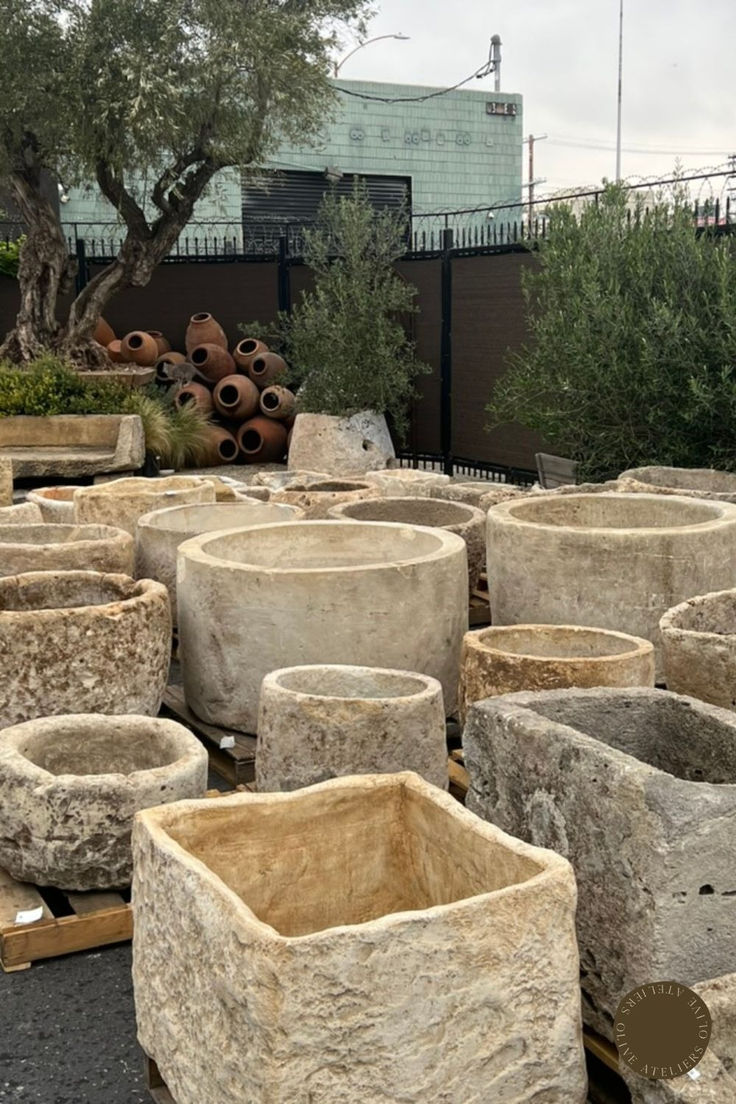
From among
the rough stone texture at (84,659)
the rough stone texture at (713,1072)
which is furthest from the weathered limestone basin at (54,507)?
the rough stone texture at (713,1072)

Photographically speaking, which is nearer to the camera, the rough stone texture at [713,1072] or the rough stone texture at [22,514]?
the rough stone texture at [713,1072]

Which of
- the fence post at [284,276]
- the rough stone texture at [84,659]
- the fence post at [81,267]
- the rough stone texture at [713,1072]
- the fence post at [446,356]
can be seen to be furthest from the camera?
the fence post at [81,267]

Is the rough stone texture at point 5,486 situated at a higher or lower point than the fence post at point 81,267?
lower

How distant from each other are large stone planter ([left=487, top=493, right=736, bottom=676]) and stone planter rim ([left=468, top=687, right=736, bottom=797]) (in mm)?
1664

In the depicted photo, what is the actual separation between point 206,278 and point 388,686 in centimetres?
1238

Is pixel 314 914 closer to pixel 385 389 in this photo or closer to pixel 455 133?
pixel 385 389

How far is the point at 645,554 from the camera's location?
5031 mm

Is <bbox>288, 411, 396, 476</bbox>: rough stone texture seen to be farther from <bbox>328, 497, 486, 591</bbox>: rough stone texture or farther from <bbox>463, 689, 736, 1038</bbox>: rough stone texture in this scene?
<bbox>463, 689, 736, 1038</bbox>: rough stone texture

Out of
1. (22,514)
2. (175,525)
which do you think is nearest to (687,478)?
(175,525)

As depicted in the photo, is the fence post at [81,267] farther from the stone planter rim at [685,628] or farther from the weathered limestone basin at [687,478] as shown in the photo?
the stone planter rim at [685,628]

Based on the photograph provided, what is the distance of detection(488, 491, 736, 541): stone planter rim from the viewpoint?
507 centimetres

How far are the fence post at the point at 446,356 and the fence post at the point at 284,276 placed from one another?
108 inches

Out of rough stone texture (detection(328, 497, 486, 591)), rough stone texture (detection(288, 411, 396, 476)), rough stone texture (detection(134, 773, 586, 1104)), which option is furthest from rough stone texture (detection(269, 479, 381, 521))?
rough stone texture (detection(288, 411, 396, 476))

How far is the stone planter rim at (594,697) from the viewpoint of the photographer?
272 centimetres
